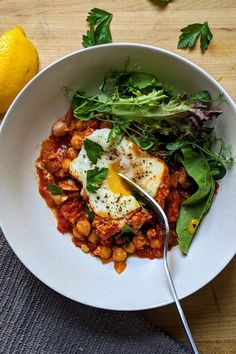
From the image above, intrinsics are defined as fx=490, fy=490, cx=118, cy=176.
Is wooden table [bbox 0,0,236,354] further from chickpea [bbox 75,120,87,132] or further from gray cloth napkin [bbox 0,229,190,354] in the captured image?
gray cloth napkin [bbox 0,229,190,354]

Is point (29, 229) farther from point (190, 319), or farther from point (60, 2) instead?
point (60, 2)

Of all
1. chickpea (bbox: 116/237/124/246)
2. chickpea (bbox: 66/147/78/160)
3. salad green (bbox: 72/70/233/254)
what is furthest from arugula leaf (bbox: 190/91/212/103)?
chickpea (bbox: 116/237/124/246)

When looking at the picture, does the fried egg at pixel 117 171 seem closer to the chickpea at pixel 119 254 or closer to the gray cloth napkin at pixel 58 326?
the chickpea at pixel 119 254

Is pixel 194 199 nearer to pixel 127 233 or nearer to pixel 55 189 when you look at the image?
pixel 127 233

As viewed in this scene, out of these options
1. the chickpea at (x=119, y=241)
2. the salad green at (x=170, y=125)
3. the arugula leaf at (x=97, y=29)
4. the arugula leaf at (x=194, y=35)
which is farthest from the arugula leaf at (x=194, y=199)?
the arugula leaf at (x=97, y=29)

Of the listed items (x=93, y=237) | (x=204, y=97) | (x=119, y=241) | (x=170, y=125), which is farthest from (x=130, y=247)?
(x=204, y=97)
